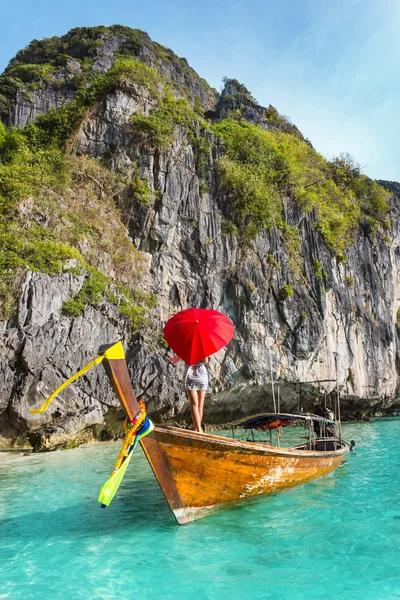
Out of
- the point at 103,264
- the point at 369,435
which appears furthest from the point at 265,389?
the point at 103,264

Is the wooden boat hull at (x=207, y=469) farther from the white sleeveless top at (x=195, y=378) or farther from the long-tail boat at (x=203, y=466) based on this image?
the white sleeveless top at (x=195, y=378)

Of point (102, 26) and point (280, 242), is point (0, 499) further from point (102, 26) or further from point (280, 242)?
point (102, 26)

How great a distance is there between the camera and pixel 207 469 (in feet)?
18.3

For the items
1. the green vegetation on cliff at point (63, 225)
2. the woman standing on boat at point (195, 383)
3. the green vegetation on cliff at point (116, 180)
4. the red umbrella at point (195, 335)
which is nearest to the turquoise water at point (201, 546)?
the woman standing on boat at point (195, 383)

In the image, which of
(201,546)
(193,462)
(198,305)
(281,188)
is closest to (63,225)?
(198,305)

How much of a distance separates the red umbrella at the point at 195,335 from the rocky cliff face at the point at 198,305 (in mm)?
5788

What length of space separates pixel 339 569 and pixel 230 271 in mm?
15590

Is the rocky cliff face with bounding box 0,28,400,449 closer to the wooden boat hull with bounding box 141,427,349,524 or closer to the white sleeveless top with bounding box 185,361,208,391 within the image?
the wooden boat hull with bounding box 141,427,349,524

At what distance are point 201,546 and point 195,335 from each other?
267 cm

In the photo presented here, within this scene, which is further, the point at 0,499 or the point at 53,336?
the point at 53,336

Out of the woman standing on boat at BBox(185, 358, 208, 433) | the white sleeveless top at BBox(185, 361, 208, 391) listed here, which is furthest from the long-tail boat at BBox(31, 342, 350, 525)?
the white sleeveless top at BBox(185, 361, 208, 391)

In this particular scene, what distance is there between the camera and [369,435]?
16156 mm

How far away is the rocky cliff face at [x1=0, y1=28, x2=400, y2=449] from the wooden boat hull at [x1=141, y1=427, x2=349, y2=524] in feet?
15.4

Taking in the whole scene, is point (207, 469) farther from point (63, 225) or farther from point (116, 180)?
point (116, 180)
